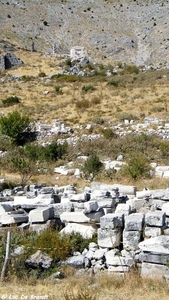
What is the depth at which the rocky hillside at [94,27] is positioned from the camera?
61344 mm

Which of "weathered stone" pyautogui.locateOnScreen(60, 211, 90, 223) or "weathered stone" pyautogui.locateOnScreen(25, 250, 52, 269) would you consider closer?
"weathered stone" pyautogui.locateOnScreen(25, 250, 52, 269)

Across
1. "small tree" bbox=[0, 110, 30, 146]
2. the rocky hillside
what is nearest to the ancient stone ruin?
the rocky hillside

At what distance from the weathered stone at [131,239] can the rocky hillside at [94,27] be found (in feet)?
159

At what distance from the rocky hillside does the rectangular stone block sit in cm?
4827

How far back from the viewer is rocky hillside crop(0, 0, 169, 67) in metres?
61.3

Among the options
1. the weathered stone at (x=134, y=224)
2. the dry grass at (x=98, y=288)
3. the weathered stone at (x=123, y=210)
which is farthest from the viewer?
the weathered stone at (x=123, y=210)

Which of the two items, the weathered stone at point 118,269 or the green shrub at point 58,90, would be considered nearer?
the weathered stone at point 118,269

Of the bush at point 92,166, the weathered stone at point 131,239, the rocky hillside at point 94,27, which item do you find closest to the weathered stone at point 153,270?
the weathered stone at point 131,239

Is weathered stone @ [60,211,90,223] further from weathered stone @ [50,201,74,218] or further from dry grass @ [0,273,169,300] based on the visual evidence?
dry grass @ [0,273,169,300]

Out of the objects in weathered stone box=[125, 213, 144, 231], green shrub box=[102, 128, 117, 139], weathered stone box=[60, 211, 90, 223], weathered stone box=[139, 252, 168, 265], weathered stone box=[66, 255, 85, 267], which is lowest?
weathered stone box=[66, 255, 85, 267]

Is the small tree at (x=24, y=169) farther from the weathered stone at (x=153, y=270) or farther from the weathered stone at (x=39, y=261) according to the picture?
the weathered stone at (x=153, y=270)

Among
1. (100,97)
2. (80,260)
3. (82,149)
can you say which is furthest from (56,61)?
(80,260)

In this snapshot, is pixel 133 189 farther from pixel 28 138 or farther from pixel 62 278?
pixel 28 138

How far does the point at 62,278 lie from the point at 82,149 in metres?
12.8
